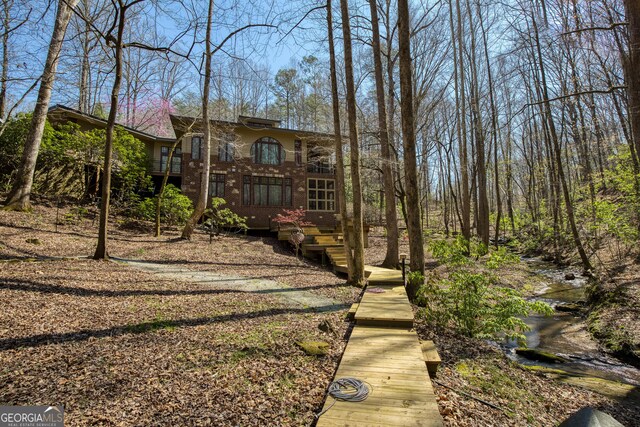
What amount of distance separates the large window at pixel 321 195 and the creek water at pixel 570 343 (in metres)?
11.7

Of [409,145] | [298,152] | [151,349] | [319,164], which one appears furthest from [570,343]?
[298,152]

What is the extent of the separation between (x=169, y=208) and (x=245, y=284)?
344 inches

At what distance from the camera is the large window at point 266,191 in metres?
18.1

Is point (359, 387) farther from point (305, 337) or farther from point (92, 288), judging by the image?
point (92, 288)

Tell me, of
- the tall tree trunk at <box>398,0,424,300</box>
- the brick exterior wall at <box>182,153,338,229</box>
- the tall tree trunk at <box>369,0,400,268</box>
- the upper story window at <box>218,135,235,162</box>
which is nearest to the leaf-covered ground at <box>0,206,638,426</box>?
the tall tree trunk at <box>398,0,424,300</box>

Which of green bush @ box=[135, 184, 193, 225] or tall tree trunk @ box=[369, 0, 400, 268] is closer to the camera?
tall tree trunk @ box=[369, 0, 400, 268]

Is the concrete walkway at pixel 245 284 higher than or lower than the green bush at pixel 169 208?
lower

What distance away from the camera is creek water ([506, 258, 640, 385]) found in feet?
16.7

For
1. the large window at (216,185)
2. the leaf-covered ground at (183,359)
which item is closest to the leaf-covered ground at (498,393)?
the leaf-covered ground at (183,359)

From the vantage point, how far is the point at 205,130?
12.3m

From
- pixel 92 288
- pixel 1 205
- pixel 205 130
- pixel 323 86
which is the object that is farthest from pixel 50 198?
pixel 323 86

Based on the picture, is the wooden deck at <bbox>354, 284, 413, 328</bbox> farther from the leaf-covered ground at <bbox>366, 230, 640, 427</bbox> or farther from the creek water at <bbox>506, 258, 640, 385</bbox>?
the creek water at <bbox>506, 258, 640, 385</bbox>

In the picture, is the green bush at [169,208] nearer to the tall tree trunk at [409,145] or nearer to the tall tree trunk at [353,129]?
the tall tree trunk at [353,129]

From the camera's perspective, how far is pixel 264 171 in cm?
1838
